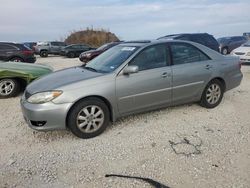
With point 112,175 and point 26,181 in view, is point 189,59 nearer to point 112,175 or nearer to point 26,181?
point 112,175

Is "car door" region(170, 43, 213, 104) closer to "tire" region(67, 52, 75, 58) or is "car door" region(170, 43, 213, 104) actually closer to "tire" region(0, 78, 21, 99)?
"tire" region(0, 78, 21, 99)

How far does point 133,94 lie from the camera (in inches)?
188

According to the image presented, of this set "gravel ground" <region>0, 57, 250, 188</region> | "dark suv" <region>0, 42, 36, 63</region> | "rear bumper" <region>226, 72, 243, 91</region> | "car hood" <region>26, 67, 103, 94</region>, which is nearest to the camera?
"gravel ground" <region>0, 57, 250, 188</region>

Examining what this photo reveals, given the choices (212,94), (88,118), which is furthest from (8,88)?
(212,94)

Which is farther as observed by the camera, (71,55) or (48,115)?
(71,55)

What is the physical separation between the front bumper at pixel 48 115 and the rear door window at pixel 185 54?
2.24m

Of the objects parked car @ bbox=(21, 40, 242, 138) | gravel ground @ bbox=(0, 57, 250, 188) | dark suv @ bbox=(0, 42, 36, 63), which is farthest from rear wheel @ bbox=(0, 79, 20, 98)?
dark suv @ bbox=(0, 42, 36, 63)

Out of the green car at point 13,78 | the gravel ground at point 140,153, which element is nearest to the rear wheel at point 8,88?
the green car at point 13,78

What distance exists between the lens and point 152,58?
200 inches

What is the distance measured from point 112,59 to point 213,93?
7.32 feet

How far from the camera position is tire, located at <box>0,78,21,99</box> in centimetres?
732

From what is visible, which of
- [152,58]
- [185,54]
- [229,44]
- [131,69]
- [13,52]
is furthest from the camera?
[229,44]

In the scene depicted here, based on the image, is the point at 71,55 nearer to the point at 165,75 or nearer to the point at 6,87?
the point at 6,87

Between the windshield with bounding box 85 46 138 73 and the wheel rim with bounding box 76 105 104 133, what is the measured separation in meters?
0.74
